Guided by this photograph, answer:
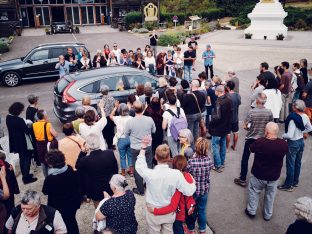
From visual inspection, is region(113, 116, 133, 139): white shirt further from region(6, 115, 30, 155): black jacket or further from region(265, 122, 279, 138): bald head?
region(265, 122, 279, 138): bald head

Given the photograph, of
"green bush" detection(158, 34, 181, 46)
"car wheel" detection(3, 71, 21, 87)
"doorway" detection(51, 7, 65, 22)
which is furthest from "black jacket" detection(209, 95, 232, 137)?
"doorway" detection(51, 7, 65, 22)

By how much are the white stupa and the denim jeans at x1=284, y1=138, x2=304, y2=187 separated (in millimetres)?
25267

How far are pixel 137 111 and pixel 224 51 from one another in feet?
62.6

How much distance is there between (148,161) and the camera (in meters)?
6.78

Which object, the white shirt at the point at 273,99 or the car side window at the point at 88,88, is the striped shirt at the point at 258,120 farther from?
the car side window at the point at 88,88

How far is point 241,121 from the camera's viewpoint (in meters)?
10.9

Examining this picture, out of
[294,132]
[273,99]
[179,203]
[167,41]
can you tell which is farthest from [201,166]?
[167,41]

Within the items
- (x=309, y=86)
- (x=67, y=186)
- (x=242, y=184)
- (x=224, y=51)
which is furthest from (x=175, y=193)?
(x=224, y=51)

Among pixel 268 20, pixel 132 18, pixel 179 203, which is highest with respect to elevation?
pixel 268 20

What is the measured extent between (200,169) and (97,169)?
61.6 inches

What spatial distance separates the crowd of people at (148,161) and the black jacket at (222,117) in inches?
0.9

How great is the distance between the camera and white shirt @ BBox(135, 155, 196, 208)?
4438 mm

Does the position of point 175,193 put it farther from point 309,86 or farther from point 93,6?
point 93,6

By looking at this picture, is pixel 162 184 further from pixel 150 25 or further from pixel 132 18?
pixel 132 18
